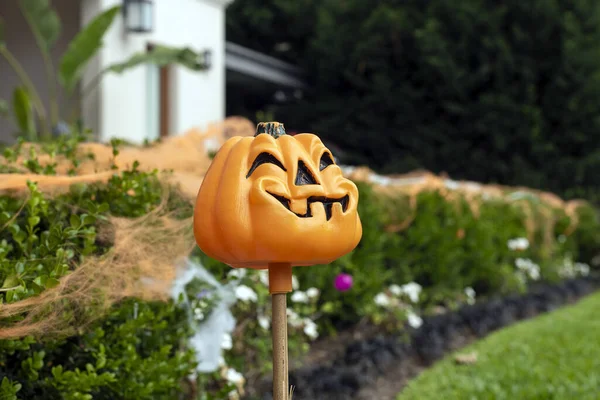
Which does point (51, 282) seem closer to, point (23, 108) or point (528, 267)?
point (23, 108)

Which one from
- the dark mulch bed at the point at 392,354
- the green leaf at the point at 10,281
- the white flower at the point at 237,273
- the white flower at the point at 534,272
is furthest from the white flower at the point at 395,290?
the green leaf at the point at 10,281

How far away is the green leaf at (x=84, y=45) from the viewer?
718 cm

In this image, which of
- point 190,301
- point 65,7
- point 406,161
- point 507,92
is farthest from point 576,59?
point 190,301

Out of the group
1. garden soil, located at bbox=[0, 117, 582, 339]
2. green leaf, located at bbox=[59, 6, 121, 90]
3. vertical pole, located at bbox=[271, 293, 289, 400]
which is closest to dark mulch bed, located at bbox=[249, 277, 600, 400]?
garden soil, located at bbox=[0, 117, 582, 339]

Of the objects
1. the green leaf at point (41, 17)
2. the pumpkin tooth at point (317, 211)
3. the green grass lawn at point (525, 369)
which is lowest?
the green grass lawn at point (525, 369)

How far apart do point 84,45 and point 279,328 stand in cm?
651

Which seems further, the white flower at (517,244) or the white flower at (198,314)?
Result: the white flower at (517,244)

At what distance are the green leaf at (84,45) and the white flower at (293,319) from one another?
4.83 m

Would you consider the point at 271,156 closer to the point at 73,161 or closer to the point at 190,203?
the point at 190,203

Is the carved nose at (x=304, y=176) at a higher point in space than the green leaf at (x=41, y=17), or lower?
lower

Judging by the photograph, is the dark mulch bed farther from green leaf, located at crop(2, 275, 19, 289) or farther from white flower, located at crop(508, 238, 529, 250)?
green leaf, located at crop(2, 275, 19, 289)

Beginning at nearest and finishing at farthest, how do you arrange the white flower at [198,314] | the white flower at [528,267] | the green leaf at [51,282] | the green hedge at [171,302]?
the green leaf at [51,282]
the green hedge at [171,302]
the white flower at [198,314]
the white flower at [528,267]

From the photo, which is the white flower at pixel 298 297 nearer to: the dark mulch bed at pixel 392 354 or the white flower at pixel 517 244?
the dark mulch bed at pixel 392 354

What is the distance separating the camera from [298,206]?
59.3 inches
